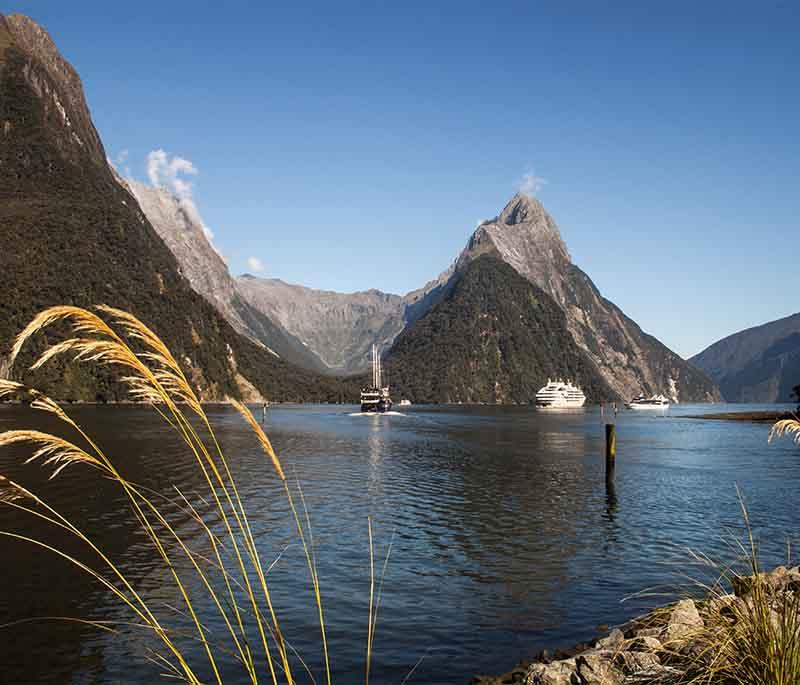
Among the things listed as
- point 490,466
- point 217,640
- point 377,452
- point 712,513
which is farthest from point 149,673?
point 377,452

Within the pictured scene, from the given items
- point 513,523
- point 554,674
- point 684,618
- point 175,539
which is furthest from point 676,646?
point 513,523

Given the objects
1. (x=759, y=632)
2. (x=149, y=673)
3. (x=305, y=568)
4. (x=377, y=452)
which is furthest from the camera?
(x=377, y=452)

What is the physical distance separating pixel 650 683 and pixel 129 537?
2242cm

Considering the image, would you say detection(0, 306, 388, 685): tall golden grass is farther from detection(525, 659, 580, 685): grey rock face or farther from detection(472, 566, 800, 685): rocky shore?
detection(472, 566, 800, 685): rocky shore

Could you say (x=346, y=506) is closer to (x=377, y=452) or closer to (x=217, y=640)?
(x=217, y=640)

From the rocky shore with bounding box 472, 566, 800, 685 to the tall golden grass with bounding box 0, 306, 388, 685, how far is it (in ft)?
11.5

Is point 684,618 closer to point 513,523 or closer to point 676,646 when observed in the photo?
point 676,646

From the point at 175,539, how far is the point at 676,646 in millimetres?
13453

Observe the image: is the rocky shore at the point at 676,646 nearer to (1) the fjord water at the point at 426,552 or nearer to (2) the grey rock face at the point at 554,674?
(2) the grey rock face at the point at 554,674

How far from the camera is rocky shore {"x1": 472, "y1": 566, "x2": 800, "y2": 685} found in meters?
7.33

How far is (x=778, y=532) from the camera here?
30.2 m

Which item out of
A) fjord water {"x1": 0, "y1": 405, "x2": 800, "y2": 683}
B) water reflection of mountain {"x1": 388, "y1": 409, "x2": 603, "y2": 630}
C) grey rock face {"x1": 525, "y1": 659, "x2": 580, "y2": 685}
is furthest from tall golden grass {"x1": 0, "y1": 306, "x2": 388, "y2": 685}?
water reflection of mountain {"x1": 388, "y1": 409, "x2": 603, "y2": 630}

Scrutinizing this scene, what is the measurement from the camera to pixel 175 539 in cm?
1928

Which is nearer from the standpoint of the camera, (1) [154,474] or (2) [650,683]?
(2) [650,683]
